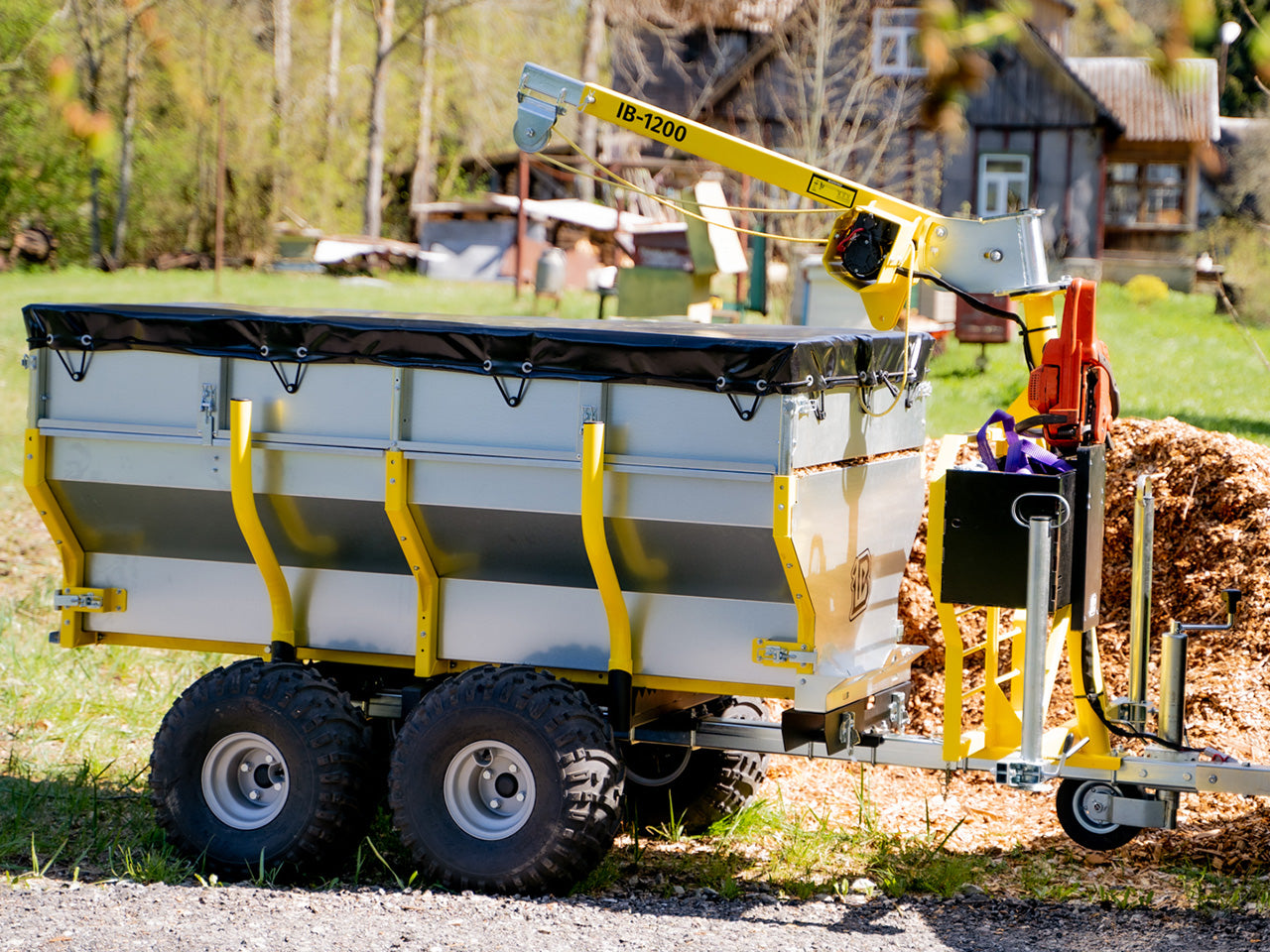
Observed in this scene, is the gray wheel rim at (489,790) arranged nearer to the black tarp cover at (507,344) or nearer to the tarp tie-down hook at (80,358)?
the black tarp cover at (507,344)

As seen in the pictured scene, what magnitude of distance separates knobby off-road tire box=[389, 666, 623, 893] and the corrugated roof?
3334 centimetres

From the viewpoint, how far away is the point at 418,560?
5.60 meters

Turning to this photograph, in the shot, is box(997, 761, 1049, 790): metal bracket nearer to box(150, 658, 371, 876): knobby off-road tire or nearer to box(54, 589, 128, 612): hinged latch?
box(150, 658, 371, 876): knobby off-road tire

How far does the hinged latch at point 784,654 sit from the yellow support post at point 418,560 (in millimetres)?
1206

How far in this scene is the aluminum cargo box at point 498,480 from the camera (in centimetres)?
524

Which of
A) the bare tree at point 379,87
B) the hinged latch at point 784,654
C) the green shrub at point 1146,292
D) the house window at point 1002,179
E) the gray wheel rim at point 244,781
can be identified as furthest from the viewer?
the bare tree at point 379,87

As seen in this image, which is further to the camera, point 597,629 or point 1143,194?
point 1143,194

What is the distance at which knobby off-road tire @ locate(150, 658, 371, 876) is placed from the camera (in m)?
5.60

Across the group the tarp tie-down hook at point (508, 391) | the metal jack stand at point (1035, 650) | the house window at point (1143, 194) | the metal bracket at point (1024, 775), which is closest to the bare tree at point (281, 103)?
the house window at point (1143, 194)

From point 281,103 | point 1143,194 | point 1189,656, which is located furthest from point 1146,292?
point 281,103

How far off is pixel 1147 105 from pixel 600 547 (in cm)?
3552

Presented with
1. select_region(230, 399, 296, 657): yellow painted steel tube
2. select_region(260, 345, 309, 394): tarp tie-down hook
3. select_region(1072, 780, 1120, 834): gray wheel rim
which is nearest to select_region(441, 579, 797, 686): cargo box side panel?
select_region(230, 399, 296, 657): yellow painted steel tube

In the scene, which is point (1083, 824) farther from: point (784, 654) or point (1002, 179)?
point (1002, 179)

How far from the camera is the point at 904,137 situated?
3114 cm
